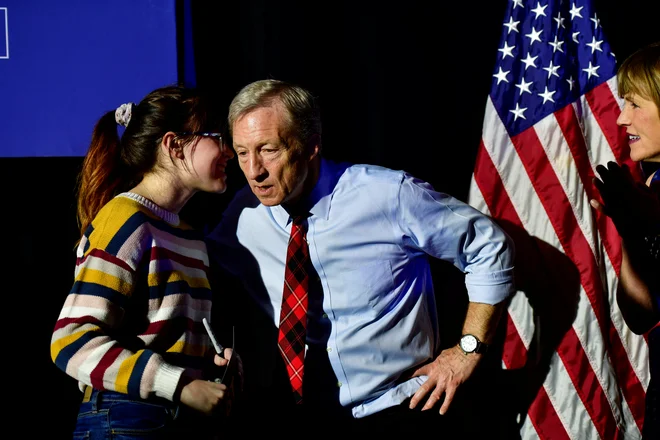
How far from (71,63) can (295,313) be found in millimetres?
1104

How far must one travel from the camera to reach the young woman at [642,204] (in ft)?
5.98

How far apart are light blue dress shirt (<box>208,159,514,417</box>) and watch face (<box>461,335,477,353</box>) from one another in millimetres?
115

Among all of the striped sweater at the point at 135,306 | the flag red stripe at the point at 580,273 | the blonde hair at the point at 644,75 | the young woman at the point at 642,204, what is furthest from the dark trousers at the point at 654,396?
the striped sweater at the point at 135,306

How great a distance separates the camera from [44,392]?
2.54 m

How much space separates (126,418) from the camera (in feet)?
5.45

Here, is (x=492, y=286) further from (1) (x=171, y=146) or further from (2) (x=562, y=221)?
(1) (x=171, y=146)

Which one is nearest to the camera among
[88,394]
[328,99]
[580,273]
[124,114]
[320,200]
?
[88,394]

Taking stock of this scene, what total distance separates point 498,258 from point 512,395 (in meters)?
0.79

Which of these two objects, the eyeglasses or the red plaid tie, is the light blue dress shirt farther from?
the eyeglasses

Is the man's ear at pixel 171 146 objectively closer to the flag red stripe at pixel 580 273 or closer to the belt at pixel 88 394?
the belt at pixel 88 394

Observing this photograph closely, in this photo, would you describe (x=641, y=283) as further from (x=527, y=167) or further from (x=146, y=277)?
(x=146, y=277)

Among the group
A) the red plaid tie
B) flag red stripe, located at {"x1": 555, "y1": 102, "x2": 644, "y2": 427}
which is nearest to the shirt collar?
the red plaid tie

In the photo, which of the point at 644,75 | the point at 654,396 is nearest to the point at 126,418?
the point at 654,396

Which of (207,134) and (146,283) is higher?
(207,134)
